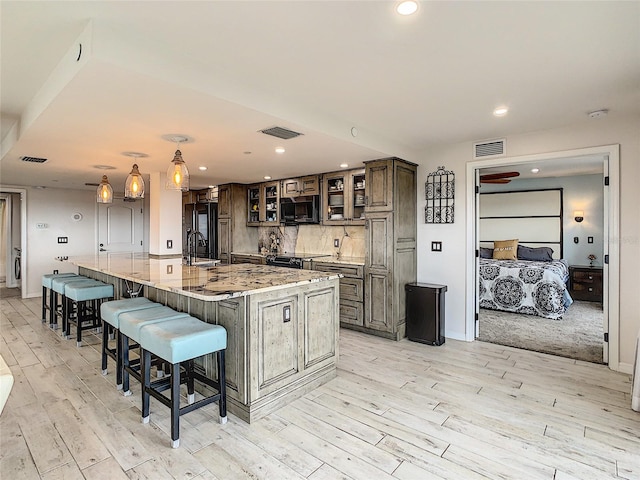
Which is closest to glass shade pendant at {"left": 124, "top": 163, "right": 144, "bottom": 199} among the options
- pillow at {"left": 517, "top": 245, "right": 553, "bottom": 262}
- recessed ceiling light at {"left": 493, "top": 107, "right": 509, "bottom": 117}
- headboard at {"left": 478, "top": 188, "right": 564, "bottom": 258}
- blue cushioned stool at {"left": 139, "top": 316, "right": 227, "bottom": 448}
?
blue cushioned stool at {"left": 139, "top": 316, "right": 227, "bottom": 448}

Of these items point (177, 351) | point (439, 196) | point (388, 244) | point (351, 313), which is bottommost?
point (351, 313)

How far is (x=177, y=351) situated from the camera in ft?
7.38

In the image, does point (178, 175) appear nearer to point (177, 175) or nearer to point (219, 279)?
point (177, 175)

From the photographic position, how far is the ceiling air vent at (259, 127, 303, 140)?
3250 millimetres

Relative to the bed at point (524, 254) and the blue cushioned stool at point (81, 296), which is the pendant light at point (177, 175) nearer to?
the blue cushioned stool at point (81, 296)

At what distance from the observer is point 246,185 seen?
688 cm

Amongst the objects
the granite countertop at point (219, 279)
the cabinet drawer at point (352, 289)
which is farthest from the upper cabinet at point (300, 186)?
the granite countertop at point (219, 279)

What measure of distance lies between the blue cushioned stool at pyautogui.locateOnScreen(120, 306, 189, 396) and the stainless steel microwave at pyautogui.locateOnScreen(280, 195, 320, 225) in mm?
3007

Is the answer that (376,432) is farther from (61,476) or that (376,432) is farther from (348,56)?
(348,56)

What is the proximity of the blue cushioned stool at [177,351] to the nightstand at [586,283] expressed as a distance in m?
7.00

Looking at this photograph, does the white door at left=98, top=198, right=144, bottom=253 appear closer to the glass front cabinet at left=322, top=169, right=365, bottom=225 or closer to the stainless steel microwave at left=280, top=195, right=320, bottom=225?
the stainless steel microwave at left=280, top=195, right=320, bottom=225

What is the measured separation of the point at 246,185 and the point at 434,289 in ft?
13.5

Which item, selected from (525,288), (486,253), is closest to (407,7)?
(525,288)

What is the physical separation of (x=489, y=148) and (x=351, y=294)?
2.49 meters
